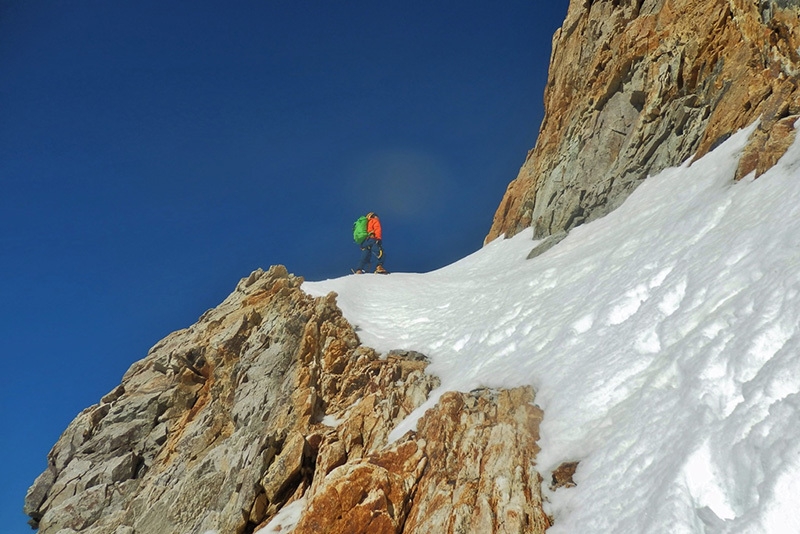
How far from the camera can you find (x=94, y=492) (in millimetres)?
19391

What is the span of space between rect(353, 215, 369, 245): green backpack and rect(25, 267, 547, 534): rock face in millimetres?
13897

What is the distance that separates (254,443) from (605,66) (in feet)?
96.4

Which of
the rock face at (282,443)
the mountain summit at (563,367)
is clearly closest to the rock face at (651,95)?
the mountain summit at (563,367)

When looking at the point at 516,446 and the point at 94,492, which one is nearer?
the point at 516,446

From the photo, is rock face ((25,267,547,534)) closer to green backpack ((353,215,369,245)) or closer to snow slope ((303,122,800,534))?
snow slope ((303,122,800,534))

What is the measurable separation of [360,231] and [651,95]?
2443 centimetres

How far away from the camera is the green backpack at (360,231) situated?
1652 inches

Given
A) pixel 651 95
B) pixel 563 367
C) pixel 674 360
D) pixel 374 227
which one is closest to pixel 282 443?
pixel 563 367

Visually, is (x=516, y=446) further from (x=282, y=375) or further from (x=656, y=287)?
(x=282, y=375)

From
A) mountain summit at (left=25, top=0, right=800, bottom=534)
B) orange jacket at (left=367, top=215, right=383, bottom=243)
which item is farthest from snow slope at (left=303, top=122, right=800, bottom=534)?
orange jacket at (left=367, top=215, right=383, bottom=243)

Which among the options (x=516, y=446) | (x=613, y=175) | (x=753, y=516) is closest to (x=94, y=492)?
(x=516, y=446)

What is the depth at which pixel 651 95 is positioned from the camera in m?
25.4

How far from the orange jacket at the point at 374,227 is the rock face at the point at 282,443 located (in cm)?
1403

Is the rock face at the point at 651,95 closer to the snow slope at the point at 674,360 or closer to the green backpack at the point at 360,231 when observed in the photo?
the snow slope at the point at 674,360
